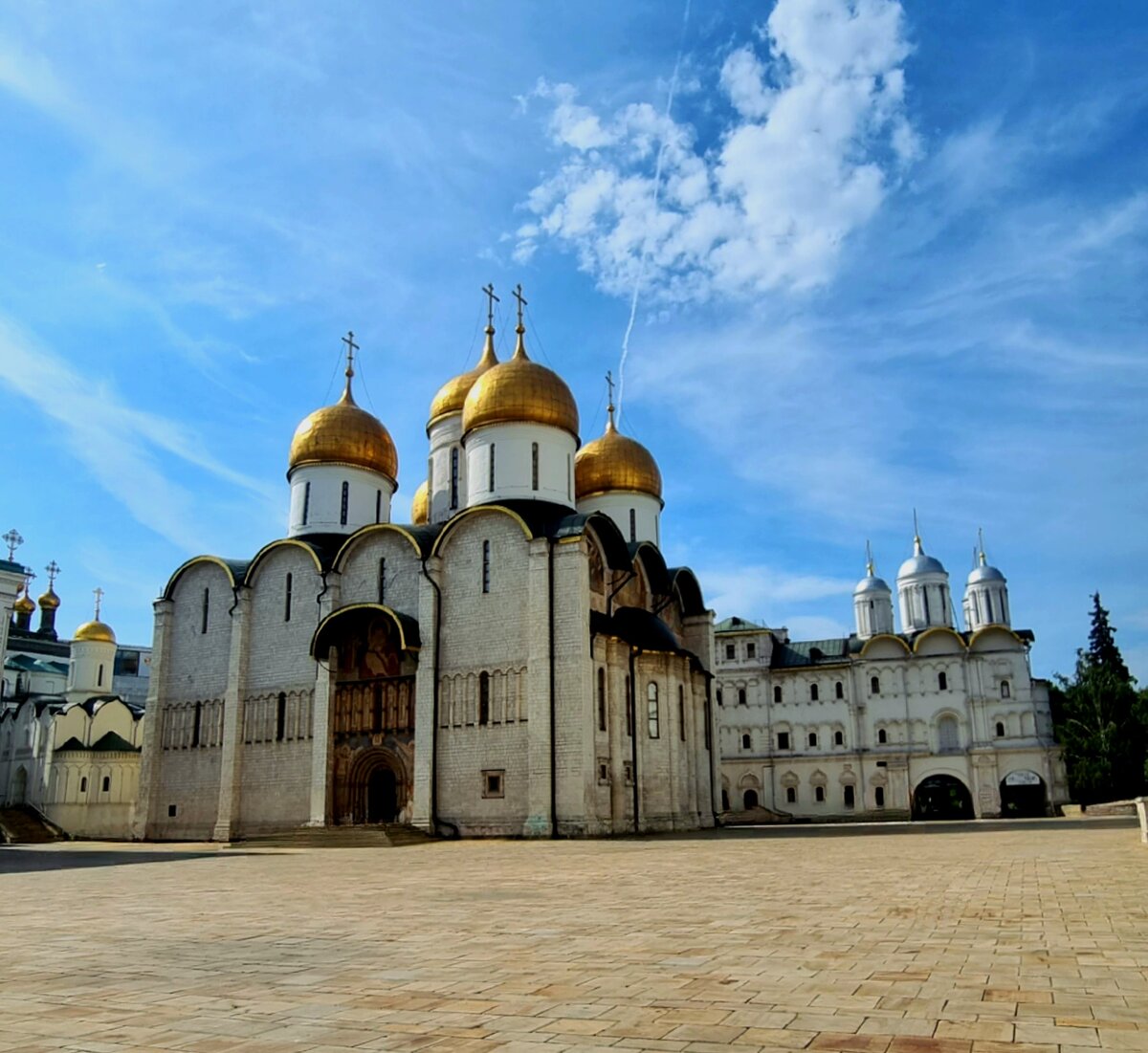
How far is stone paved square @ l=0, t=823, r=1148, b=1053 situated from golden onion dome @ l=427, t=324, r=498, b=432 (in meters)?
24.1

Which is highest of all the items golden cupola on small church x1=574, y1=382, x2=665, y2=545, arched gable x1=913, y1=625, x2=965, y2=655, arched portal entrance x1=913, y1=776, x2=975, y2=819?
golden cupola on small church x1=574, y1=382, x2=665, y2=545

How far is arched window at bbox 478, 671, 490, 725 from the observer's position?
27969 millimetres

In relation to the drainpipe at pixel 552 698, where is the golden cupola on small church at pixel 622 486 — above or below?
above

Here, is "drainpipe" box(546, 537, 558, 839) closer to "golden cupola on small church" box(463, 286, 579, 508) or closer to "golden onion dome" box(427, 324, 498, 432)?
"golden cupola on small church" box(463, 286, 579, 508)

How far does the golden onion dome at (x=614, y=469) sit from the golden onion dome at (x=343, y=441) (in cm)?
671

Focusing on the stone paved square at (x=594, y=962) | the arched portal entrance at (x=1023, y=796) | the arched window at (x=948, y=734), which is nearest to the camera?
the stone paved square at (x=594, y=962)

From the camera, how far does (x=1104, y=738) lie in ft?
138

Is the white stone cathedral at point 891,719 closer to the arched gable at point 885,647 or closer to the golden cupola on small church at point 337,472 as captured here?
the arched gable at point 885,647

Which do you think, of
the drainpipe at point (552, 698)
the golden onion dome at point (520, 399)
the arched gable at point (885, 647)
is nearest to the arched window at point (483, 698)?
the drainpipe at point (552, 698)

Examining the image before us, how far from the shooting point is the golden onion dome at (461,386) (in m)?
36.3

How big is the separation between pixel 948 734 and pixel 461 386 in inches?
1080

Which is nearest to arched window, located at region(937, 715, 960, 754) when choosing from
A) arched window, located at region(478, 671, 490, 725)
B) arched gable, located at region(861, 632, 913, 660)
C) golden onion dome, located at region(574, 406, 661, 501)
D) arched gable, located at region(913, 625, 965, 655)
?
arched gable, located at region(913, 625, 965, 655)

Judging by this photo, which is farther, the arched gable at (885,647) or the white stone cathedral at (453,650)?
the arched gable at (885,647)

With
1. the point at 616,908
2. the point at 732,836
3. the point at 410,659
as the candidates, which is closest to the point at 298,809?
the point at 410,659
